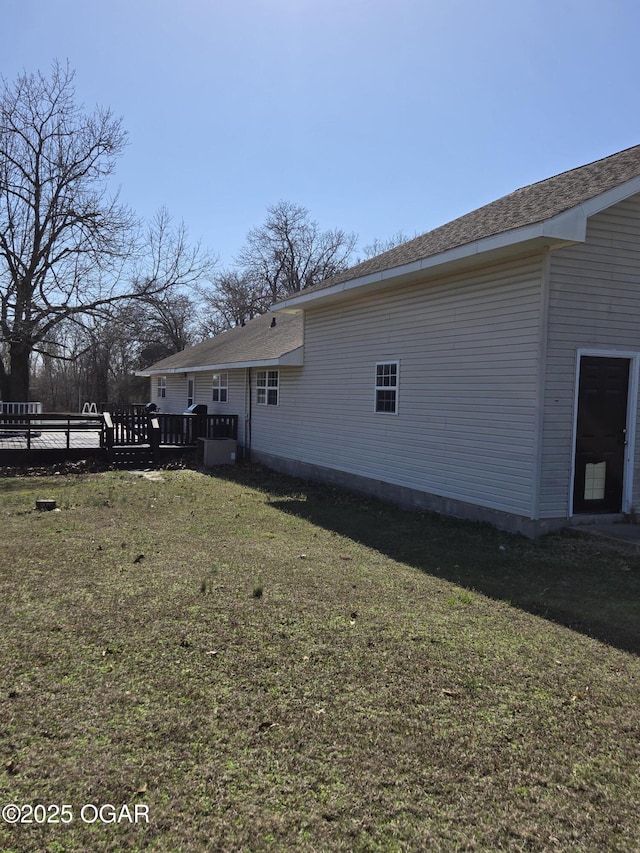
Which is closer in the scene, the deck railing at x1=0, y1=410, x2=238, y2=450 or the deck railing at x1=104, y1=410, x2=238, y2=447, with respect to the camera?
the deck railing at x1=0, y1=410, x2=238, y2=450

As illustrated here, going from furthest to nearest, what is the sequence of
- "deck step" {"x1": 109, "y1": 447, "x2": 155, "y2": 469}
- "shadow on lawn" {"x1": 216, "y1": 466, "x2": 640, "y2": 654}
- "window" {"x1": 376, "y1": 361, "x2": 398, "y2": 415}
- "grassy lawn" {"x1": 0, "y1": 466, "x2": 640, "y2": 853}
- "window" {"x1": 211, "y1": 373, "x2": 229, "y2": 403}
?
"window" {"x1": 211, "y1": 373, "x2": 229, "y2": 403} → "deck step" {"x1": 109, "y1": 447, "x2": 155, "y2": 469} → "window" {"x1": 376, "y1": 361, "x2": 398, "y2": 415} → "shadow on lawn" {"x1": 216, "y1": 466, "x2": 640, "y2": 654} → "grassy lawn" {"x1": 0, "y1": 466, "x2": 640, "y2": 853}

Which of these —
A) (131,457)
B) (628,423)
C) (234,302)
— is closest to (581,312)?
(628,423)

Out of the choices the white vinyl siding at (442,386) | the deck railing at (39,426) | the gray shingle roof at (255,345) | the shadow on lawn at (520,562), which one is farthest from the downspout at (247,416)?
the shadow on lawn at (520,562)

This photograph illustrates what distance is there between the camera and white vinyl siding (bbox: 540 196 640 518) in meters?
7.36

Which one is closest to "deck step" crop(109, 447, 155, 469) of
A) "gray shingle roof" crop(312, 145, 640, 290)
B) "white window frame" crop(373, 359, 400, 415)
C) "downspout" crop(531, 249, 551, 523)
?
"white window frame" crop(373, 359, 400, 415)

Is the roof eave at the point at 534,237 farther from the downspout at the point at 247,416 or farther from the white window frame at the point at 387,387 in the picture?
the downspout at the point at 247,416

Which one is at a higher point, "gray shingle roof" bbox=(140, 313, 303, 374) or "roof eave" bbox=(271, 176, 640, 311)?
"roof eave" bbox=(271, 176, 640, 311)

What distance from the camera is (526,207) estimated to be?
8.26 meters

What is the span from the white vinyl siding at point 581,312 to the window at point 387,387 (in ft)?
11.0

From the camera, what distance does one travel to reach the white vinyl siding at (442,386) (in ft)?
25.1

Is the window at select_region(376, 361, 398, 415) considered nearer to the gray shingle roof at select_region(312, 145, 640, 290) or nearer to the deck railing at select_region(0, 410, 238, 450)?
the gray shingle roof at select_region(312, 145, 640, 290)

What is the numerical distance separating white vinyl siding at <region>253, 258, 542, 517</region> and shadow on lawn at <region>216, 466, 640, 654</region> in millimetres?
637

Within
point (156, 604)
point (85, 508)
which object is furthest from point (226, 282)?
point (156, 604)

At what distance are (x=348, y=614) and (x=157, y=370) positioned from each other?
22464mm
